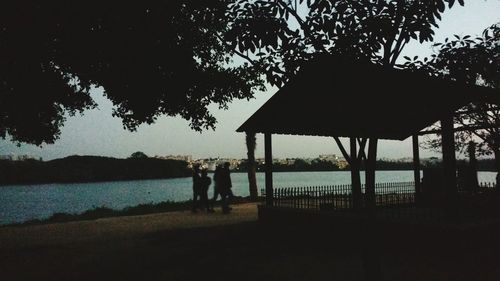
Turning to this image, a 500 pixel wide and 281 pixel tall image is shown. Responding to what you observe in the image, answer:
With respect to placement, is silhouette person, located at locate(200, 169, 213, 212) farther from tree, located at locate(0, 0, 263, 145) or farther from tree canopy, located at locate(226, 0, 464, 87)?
tree canopy, located at locate(226, 0, 464, 87)

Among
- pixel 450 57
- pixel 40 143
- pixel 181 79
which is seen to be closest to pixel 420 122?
pixel 450 57

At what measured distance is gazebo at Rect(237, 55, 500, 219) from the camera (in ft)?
19.7

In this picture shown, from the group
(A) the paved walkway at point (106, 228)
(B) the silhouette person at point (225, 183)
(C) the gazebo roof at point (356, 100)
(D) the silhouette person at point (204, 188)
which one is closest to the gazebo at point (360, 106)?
(C) the gazebo roof at point (356, 100)

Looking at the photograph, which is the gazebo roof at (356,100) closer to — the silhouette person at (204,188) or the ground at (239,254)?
the ground at (239,254)

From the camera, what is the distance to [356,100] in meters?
6.94

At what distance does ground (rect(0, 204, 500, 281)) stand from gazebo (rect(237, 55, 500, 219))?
1.32m

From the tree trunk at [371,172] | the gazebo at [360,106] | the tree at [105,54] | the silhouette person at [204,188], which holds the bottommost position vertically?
the silhouette person at [204,188]

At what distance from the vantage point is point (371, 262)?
19.1 ft

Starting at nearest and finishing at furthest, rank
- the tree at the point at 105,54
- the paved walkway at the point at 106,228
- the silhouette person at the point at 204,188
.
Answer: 1. the tree at the point at 105,54
2. the paved walkway at the point at 106,228
3. the silhouette person at the point at 204,188

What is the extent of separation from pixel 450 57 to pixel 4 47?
866cm

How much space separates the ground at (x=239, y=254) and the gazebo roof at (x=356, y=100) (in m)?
2.23

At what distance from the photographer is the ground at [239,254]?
761 centimetres

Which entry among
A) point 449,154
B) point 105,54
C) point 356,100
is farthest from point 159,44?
point 449,154

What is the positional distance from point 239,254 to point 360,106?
4.64m
